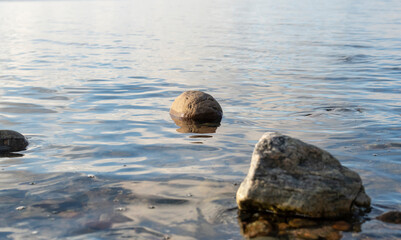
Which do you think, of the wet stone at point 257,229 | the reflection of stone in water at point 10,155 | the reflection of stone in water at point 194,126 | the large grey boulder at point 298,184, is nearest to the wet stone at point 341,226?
the large grey boulder at point 298,184

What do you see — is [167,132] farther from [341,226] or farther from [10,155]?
[341,226]

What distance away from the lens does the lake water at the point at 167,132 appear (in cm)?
523

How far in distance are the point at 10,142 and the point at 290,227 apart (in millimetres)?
4521

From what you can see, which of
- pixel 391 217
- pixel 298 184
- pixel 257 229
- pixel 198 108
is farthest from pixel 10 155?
pixel 391 217

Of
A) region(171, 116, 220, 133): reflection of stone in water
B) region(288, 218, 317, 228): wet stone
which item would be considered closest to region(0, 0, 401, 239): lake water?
region(171, 116, 220, 133): reflection of stone in water

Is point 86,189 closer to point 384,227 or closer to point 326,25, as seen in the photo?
point 384,227

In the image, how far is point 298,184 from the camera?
5.08m

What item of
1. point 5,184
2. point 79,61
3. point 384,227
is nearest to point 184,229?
point 384,227

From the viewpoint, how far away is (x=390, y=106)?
1041 centimetres

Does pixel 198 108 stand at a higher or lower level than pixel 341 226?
higher

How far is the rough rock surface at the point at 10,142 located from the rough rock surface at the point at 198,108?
116 inches

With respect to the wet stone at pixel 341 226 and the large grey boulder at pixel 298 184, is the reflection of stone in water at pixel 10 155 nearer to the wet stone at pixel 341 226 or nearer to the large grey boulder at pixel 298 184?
the large grey boulder at pixel 298 184

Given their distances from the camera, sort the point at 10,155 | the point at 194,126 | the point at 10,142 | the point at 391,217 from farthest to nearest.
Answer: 1. the point at 194,126
2. the point at 10,142
3. the point at 10,155
4. the point at 391,217

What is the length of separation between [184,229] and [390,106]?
6.86 m
